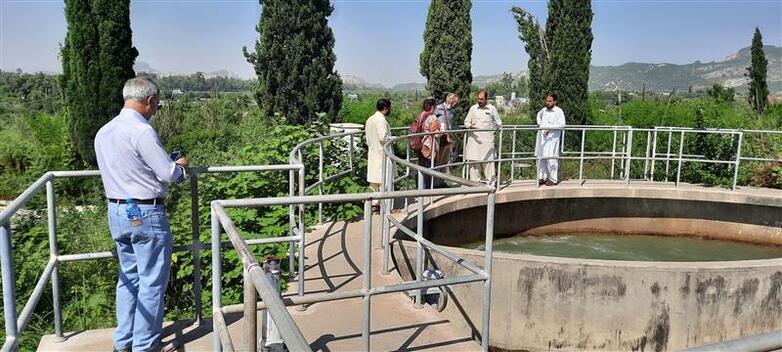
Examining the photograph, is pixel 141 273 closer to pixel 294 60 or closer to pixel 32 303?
pixel 32 303

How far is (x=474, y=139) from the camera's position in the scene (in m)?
10.6

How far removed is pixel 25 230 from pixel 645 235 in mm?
10367

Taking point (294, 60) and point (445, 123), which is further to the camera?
point (294, 60)

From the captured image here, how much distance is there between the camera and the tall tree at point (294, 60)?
1645 centimetres

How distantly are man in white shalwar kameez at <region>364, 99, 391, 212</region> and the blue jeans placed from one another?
183 inches

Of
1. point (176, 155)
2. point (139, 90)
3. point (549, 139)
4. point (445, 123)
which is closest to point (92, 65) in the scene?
point (445, 123)

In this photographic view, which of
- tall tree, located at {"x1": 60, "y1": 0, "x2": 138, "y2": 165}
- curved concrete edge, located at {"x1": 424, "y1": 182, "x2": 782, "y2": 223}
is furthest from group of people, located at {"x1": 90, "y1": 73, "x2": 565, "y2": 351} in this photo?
tall tree, located at {"x1": 60, "y1": 0, "x2": 138, "y2": 165}

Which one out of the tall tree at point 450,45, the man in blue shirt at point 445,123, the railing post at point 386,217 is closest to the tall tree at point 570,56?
the tall tree at point 450,45

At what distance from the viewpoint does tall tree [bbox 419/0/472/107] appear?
18219 millimetres

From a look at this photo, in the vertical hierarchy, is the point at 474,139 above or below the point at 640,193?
above

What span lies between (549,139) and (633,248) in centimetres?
244

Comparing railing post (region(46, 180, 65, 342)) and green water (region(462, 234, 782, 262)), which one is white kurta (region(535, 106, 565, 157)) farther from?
railing post (region(46, 180, 65, 342))

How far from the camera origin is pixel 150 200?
12.0ft

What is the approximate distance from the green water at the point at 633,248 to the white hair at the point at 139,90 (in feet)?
25.4
